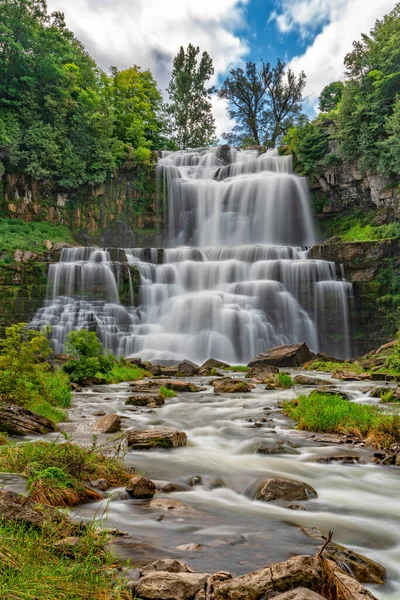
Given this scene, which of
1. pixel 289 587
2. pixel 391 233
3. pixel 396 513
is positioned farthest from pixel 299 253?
pixel 289 587

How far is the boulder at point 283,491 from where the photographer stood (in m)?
4.84

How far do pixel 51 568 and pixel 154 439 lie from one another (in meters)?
4.57

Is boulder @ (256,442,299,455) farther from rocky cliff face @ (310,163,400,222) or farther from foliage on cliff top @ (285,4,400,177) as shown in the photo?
rocky cliff face @ (310,163,400,222)

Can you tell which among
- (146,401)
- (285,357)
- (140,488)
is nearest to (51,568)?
(140,488)

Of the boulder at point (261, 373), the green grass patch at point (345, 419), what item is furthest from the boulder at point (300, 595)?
the boulder at point (261, 373)

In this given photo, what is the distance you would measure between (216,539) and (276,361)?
16604 mm

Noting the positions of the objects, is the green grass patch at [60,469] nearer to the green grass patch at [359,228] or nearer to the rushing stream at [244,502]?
the rushing stream at [244,502]

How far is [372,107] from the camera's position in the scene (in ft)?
98.0

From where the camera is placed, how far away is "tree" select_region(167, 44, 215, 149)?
58219 mm

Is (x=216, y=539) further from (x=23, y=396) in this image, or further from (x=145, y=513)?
(x=23, y=396)

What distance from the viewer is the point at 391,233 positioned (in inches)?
1075

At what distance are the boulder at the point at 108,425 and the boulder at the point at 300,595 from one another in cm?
582

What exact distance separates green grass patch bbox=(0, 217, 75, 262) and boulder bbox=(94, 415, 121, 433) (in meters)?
20.5

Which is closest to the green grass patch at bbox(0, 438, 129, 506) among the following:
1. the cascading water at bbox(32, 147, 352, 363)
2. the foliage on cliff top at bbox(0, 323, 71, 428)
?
the foliage on cliff top at bbox(0, 323, 71, 428)
